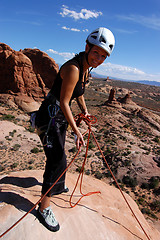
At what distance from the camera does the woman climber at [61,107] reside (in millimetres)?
2076

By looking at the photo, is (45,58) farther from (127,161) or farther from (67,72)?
(67,72)

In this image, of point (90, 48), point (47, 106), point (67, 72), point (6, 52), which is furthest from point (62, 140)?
point (6, 52)

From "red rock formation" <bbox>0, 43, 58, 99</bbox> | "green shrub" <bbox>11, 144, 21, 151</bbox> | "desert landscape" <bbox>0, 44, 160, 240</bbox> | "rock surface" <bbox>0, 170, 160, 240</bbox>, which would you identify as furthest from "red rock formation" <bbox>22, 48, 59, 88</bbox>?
"rock surface" <bbox>0, 170, 160, 240</bbox>

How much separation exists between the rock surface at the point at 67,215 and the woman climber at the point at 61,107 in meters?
0.24

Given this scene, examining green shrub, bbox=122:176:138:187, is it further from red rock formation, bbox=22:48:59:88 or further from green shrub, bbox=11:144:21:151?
red rock formation, bbox=22:48:59:88

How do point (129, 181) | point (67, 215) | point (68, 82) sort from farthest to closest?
point (129, 181) → point (67, 215) → point (68, 82)

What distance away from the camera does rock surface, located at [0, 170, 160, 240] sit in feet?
7.87

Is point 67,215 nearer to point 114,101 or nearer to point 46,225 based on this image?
point 46,225

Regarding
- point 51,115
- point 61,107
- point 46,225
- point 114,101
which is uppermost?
point 61,107

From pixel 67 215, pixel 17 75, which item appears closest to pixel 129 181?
pixel 67 215

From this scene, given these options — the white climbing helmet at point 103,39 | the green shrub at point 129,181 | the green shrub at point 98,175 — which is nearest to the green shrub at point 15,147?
the green shrub at point 98,175

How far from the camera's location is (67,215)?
291 centimetres

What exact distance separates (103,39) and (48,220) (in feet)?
9.26

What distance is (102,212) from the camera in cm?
336
